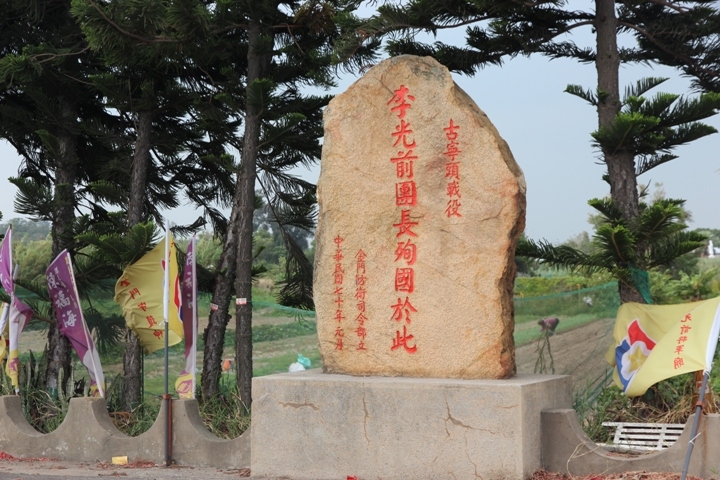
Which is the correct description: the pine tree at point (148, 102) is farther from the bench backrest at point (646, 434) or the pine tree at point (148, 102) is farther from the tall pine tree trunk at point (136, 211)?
the bench backrest at point (646, 434)

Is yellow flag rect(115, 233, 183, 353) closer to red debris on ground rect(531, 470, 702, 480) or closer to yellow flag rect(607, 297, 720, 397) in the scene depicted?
red debris on ground rect(531, 470, 702, 480)

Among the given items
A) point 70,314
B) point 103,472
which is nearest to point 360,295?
point 103,472

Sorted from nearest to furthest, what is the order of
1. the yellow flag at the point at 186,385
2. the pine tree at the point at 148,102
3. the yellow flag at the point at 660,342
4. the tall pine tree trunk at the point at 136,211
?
the yellow flag at the point at 660,342, the yellow flag at the point at 186,385, the pine tree at the point at 148,102, the tall pine tree trunk at the point at 136,211

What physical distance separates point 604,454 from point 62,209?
7358 mm

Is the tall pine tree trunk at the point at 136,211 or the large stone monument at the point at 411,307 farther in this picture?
the tall pine tree trunk at the point at 136,211

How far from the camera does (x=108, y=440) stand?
7223 mm

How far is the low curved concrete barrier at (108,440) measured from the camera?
6805mm

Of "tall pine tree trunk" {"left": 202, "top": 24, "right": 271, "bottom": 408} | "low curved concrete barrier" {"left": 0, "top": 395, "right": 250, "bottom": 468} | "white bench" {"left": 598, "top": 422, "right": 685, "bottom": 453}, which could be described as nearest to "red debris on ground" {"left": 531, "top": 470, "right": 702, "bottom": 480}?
"white bench" {"left": 598, "top": 422, "right": 685, "bottom": 453}

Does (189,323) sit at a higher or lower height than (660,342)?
higher

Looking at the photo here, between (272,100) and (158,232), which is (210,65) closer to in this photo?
(272,100)

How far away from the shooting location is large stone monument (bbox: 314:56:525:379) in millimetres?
5953

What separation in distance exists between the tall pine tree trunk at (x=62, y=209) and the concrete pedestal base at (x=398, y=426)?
475 cm

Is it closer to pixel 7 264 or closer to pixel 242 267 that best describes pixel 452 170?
pixel 242 267

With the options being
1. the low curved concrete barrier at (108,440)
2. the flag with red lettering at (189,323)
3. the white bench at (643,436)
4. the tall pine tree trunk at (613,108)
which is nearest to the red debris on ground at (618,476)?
the white bench at (643,436)
